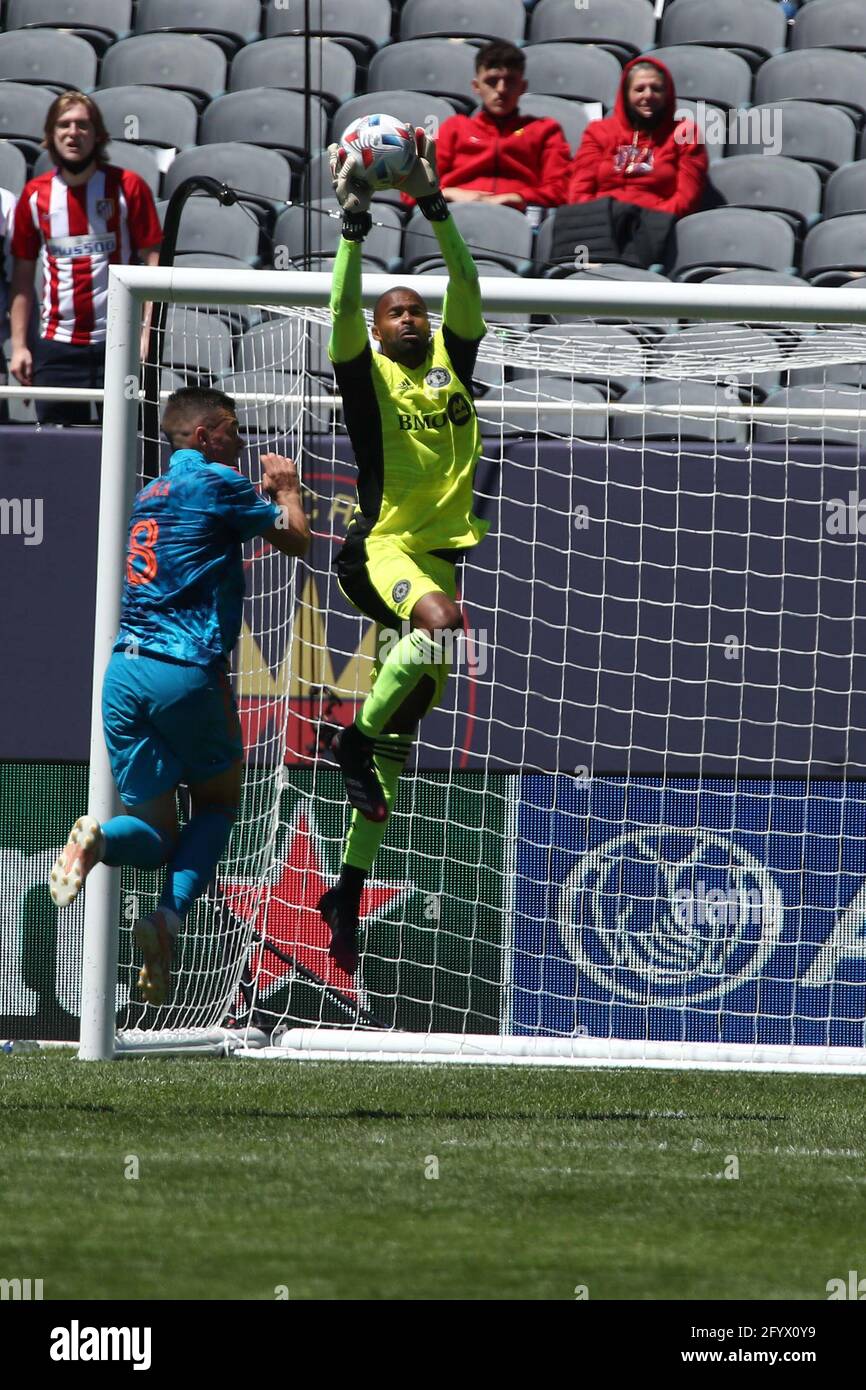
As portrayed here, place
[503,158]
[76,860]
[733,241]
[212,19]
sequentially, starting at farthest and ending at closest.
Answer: [212,19] < [503,158] < [733,241] < [76,860]

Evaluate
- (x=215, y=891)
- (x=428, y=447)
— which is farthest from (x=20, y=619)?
(x=428, y=447)

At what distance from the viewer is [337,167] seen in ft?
19.8

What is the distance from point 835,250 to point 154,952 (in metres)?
6.01

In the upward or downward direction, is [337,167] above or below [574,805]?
above

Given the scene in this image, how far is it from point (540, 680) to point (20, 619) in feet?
7.58

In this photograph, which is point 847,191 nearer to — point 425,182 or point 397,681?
point 425,182

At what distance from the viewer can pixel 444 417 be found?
6.59m

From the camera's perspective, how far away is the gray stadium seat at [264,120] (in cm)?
1126

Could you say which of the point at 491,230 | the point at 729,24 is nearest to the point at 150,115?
the point at 491,230

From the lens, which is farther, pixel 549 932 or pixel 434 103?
pixel 434 103

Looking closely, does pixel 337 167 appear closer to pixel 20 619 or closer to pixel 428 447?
pixel 428 447

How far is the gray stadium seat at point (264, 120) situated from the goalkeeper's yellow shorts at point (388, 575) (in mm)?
5259
